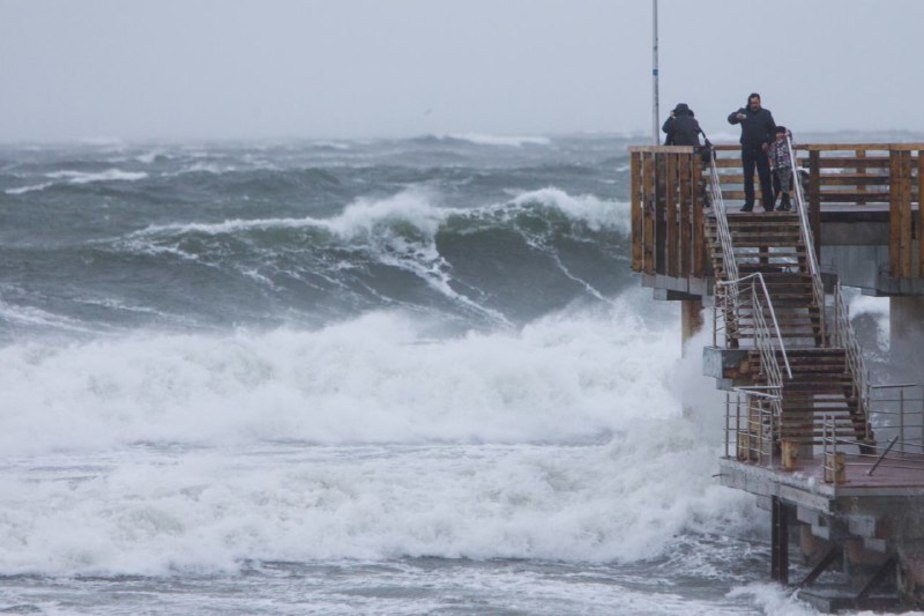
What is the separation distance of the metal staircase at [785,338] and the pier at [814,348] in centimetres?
2

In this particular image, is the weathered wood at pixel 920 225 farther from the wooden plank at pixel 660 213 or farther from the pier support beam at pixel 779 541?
the pier support beam at pixel 779 541

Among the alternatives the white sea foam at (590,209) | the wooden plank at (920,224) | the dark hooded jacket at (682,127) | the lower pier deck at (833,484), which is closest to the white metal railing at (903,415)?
the lower pier deck at (833,484)

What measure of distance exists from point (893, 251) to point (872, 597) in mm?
4092

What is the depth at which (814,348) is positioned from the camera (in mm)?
15258

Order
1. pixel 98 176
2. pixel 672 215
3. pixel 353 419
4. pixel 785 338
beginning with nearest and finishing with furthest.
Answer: pixel 785 338 < pixel 672 215 < pixel 353 419 < pixel 98 176

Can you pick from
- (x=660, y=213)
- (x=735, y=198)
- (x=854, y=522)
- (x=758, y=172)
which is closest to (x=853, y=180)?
(x=758, y=172)

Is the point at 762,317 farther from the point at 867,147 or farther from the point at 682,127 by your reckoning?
the point at 682,127

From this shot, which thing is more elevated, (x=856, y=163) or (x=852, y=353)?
(x=856, y=163)

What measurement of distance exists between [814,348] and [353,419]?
9.29m

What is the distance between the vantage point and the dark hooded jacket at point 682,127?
18375 millimetres

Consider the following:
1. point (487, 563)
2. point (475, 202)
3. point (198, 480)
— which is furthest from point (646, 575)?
point (475, 202)

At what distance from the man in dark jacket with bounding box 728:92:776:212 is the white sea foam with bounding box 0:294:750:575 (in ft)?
9.62

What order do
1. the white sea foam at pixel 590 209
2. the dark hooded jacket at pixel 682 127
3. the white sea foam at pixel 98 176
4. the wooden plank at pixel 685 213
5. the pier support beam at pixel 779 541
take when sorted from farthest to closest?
the white sea foam at pixel 98 176, the white sea foam at pixel 590 209, the dark hooded jacket at pixel 682 127, the wooden plank at pixel 685 213, the pier support beam at pixel 779 541

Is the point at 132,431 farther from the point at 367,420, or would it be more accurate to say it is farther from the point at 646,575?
the point at 646,575
